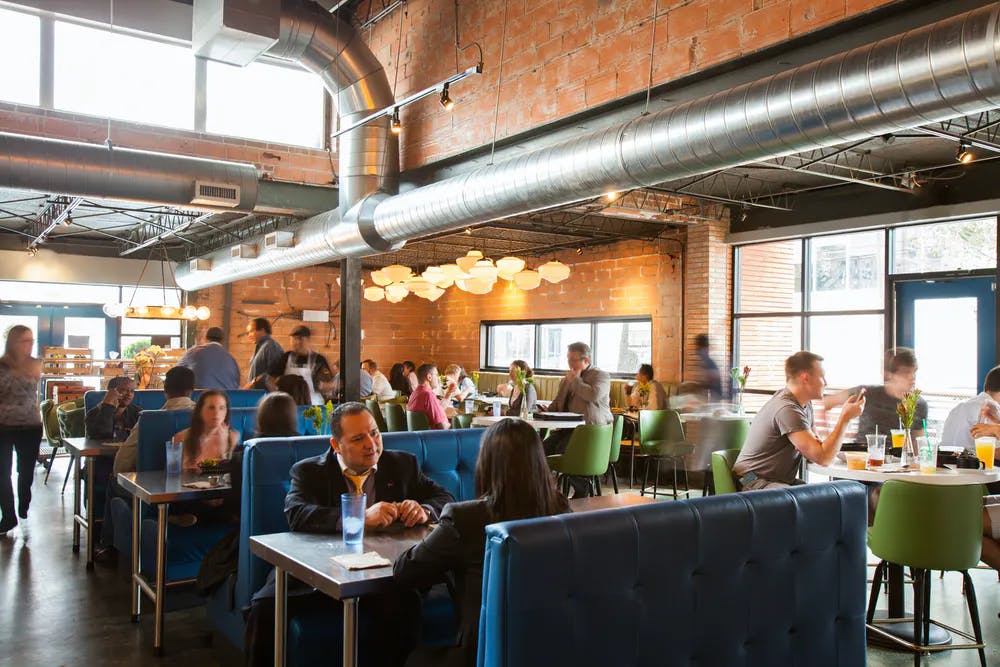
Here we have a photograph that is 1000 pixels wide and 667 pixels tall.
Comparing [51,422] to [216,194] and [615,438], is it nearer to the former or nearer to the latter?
[216,194]

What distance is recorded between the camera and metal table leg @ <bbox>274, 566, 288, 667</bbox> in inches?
108

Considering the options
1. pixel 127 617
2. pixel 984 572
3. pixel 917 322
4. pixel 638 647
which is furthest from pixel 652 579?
pixel 917 322

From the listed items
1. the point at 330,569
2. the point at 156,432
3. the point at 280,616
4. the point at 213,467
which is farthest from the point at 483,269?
the point at 330,569

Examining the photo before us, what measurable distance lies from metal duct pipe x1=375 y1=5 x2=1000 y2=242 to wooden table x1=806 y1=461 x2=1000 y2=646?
161 cm

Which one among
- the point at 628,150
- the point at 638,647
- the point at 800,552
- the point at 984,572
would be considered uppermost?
the point at 628,150

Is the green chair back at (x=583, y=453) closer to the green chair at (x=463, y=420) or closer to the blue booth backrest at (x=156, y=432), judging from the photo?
the green chair at (x=463, y=420)

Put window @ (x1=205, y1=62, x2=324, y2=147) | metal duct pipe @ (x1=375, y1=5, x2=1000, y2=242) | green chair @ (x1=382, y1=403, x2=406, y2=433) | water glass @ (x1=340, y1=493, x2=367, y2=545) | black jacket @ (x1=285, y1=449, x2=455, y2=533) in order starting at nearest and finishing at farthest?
water glass @ (x1=340, y1=493, x2=367, y2=545)
black jacket @ (x1=285, y1=449, x2=455, y2=533)
metal duct pipe @ (x1=375, y1=5, x2=1000, y2=242)
green chair @ (x1=382, y1=403, x2=406, y2=433)
window @ (x1=205, y1=62, x2=324, y2=147)

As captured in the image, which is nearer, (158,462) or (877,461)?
(877,461)

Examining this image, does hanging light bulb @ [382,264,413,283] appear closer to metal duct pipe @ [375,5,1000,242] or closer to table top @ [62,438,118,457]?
metal duct pipe @ [375,5,1000,242]

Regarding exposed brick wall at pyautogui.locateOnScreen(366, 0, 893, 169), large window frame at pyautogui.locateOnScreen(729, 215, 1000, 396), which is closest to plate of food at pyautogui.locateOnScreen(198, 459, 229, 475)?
exposed brick wall at pyautogui.locateOnScreen(366, 0, 893, 169)

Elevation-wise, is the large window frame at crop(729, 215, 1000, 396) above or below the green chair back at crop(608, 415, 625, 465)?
above

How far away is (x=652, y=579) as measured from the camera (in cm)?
202

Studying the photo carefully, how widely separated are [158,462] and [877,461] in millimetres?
3904

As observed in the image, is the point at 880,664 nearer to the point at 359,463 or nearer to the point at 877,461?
the point at 877,461
